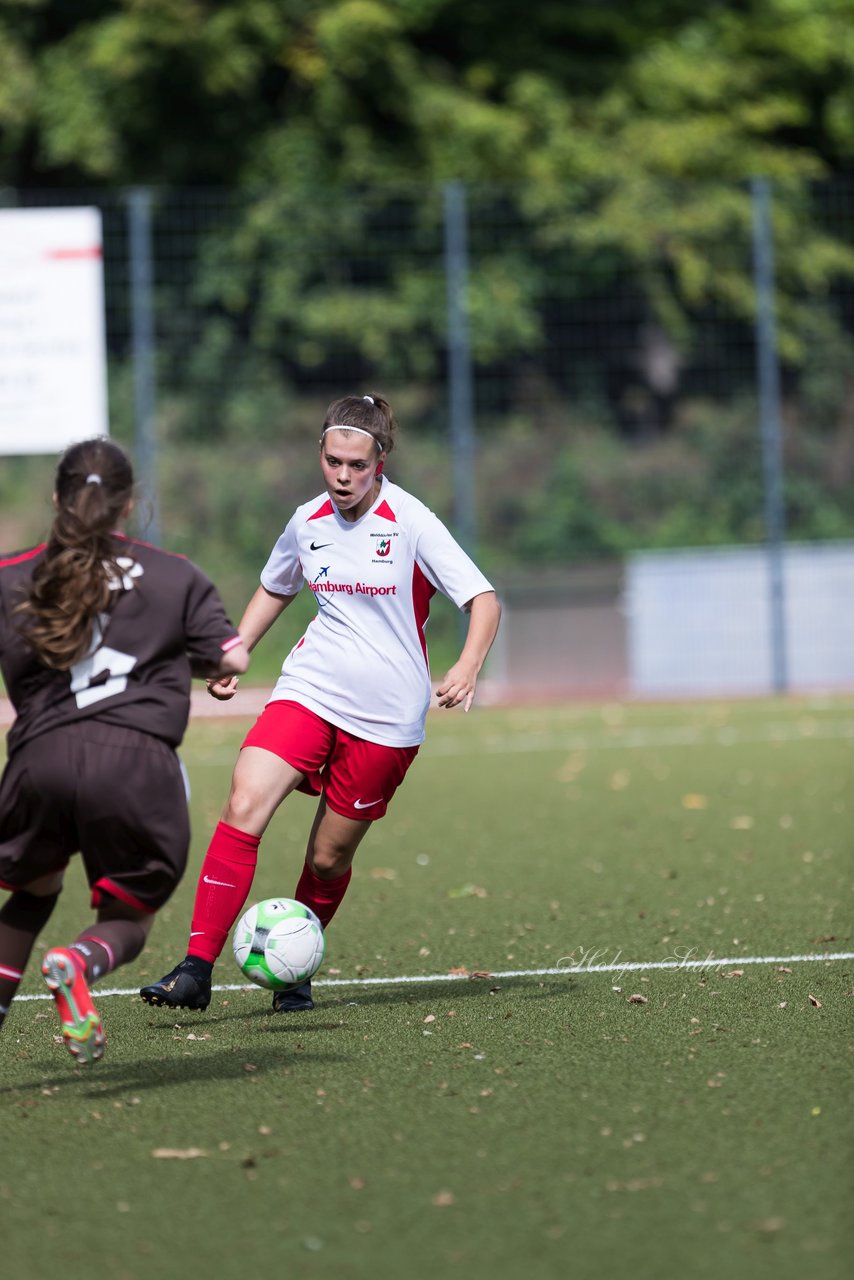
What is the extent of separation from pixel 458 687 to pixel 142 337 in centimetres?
1421

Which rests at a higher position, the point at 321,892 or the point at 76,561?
the point at 76,561

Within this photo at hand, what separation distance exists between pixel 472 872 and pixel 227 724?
9079 mm

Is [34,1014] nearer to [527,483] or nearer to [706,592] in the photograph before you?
[706,592]

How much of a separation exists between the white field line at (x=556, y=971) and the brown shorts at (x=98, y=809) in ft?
5.40

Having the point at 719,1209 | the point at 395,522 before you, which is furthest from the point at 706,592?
the point at 719,1209

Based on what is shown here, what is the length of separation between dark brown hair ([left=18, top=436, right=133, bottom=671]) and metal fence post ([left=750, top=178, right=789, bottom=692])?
15.6m

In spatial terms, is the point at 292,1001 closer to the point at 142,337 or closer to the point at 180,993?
the point at 180,993

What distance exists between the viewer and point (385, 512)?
549cm

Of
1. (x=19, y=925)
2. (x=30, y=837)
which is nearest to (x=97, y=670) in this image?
(x=30, y=837)

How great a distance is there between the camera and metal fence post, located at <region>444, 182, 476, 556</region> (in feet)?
62.2

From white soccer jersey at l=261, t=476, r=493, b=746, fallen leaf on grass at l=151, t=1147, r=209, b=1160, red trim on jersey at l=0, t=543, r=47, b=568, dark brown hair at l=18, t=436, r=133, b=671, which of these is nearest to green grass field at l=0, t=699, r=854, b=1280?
fallen leaf on grass at l=151, t=1147, r=209, b=1160

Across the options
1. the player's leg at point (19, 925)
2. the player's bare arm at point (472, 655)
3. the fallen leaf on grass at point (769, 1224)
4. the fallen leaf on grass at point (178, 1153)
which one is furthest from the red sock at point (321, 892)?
the fallen leaf on grass at point (769, 1224)

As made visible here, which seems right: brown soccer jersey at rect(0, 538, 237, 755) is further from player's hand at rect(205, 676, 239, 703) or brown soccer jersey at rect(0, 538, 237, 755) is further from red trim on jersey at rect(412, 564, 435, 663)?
red trim on jersey at rect(412, 564, 435, 663)

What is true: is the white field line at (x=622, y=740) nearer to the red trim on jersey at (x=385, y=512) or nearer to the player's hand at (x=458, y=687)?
the red trim on jersey at (x=385, y=512)
